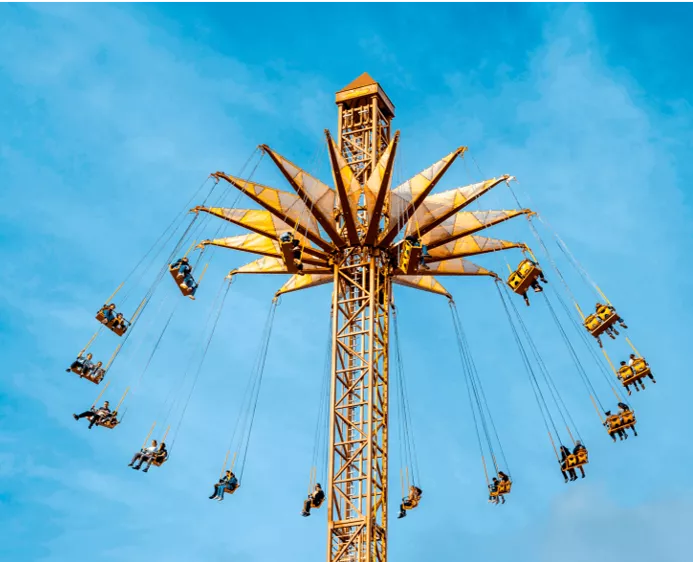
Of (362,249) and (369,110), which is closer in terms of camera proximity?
(362,249)

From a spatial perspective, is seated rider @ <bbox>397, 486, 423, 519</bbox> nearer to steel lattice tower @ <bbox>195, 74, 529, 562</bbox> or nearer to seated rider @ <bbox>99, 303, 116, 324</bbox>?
steel lattice tower @ <bbox>195, 74, 529, 562</bbox>

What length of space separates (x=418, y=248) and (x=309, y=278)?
24.0 ft

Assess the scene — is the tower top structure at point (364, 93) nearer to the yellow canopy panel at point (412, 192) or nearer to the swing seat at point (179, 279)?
the yellow canopy panel at point (412, 192)

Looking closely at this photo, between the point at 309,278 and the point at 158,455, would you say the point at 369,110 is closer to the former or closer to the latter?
the point at 309,278

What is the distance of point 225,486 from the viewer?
35.2 m

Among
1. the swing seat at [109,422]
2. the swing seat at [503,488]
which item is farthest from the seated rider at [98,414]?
the swing seat at [503,488]

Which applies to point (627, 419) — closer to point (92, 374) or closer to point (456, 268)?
point (456, 268)

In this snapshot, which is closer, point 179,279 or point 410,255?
point 410,255

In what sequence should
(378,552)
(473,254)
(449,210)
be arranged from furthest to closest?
(473,254) → (449,210) → (378,552)

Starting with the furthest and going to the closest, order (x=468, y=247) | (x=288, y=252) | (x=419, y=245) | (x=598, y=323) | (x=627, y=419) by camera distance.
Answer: (x=468, y=247) < (x=598, y=323) < (x=627, y=419) < (x=288, y=252) < (x=419, y=245)

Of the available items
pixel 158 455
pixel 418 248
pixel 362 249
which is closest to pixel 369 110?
pixel 362 249

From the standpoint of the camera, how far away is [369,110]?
39531mm

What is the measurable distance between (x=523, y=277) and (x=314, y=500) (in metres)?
9.44

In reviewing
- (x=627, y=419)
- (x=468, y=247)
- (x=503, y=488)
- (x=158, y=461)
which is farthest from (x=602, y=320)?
(x=158, y=461)
